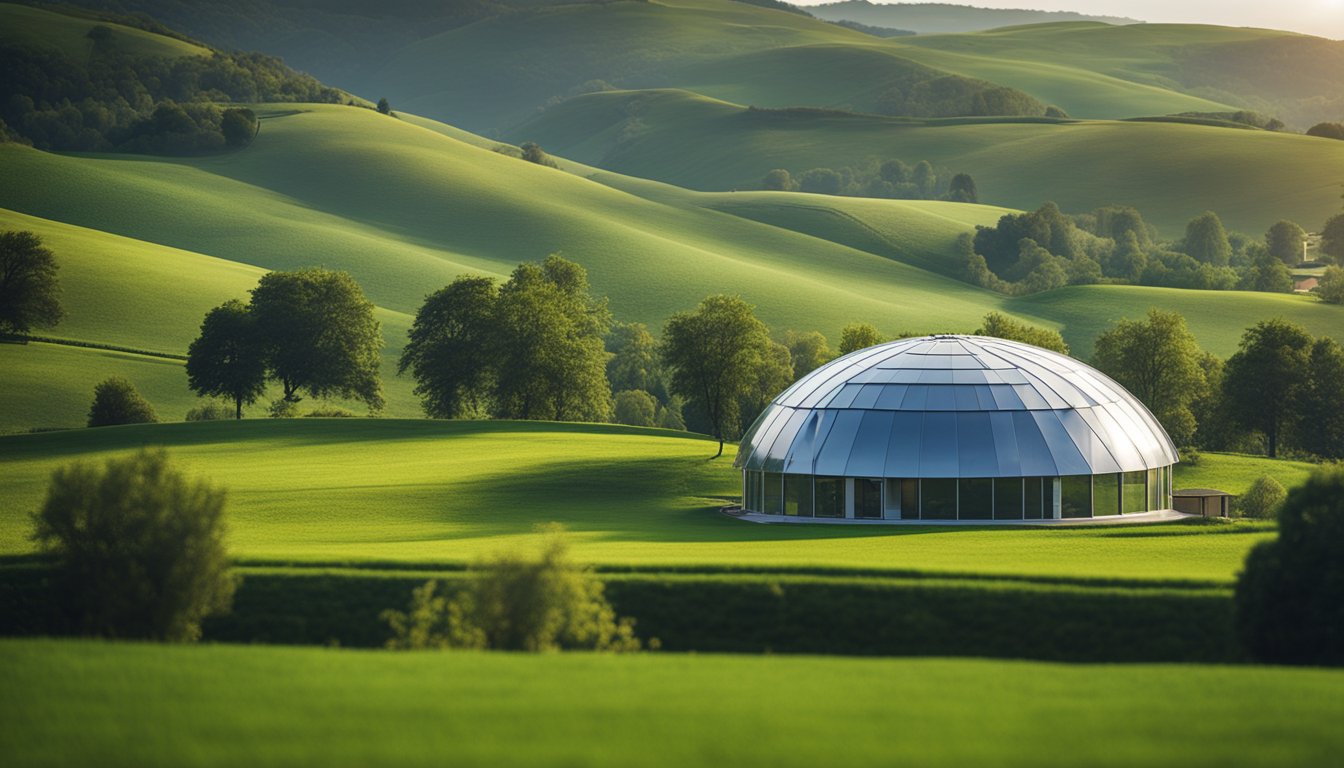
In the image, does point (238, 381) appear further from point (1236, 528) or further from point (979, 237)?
point (979, 237)

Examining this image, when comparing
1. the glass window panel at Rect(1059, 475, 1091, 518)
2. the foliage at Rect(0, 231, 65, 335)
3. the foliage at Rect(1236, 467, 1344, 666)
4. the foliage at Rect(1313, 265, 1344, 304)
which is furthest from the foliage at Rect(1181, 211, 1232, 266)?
the foliage at Rect(1236, 467, 1344, 666)

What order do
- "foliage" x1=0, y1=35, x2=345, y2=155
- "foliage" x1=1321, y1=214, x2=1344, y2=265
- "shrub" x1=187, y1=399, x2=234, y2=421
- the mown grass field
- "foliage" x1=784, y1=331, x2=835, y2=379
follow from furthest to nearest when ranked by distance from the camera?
"foliage" x1=0, y1=35, x2=345, y2=155 < "foliage" x1=1321, y1=214, x2=1344, y2=265 < "foliage" x1=784, y1=331, x2=835, y2=379 < "shrub" x1=187, y1=399, x2=234, y2=421 < the mown grass field

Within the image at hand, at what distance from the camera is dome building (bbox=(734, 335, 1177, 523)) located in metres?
50.2

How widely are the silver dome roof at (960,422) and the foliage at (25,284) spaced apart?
63.6 metres

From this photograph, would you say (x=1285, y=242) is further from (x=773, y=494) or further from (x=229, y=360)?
(x=773, y=494)

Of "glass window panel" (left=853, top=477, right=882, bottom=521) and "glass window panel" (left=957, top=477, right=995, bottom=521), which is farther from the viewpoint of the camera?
"glass window panel" (left=853, top=477, right=882, bottom=521)

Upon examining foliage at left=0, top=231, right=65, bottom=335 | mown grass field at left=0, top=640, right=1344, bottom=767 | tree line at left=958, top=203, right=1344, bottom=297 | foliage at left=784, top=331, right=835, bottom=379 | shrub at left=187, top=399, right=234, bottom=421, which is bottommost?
mown grass field at left=0, top=640, right=1344, bottom=767

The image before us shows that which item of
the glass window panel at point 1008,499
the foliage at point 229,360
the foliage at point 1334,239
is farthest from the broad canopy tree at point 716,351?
the foliage at point 1334,239

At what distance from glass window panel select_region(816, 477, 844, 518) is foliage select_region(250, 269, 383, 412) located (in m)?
49.4

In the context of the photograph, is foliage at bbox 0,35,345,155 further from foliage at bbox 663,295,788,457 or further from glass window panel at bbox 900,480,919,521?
glass window panel at bbox 900,480,919,521

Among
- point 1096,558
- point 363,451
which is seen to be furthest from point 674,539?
point 363,451

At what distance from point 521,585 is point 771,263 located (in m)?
134

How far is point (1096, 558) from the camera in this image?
38.8 metres

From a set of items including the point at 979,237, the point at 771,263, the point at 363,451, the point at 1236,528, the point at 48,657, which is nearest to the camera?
the point at 48,657
